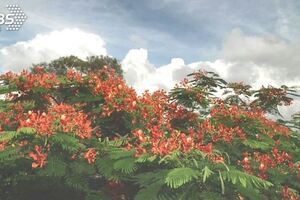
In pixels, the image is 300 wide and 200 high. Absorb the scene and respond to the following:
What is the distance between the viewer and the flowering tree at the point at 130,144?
6551 millimetres

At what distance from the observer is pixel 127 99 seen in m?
9.23

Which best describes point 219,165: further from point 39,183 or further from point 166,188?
point 39,183

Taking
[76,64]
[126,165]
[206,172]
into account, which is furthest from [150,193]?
[76,64]

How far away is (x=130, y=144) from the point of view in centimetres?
823

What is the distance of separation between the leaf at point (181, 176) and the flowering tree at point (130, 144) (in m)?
0.01

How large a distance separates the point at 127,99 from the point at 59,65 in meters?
30.5

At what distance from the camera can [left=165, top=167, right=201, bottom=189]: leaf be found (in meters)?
5.79

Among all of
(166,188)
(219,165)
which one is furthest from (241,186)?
(166,188)

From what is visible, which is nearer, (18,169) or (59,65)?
(18,169)

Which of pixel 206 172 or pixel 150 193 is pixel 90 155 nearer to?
pixel 150 193

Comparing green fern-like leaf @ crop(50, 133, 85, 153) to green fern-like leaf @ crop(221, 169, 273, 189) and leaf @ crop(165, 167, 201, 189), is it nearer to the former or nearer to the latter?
leaf @ crop(165, 167, 201, 189)

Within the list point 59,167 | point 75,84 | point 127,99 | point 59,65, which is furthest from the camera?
point 59,65

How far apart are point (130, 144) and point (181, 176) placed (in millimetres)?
2468

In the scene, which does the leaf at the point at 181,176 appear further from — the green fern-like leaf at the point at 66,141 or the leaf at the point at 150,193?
the green fern-like leaf at the point at 66,141
